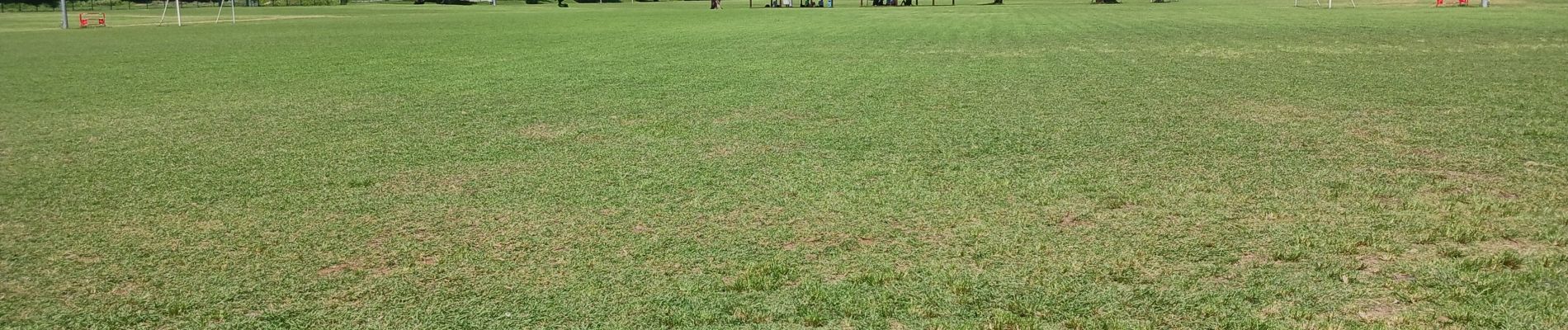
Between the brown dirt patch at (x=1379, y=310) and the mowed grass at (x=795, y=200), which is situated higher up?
the mowed grass at (x=795, y=200)

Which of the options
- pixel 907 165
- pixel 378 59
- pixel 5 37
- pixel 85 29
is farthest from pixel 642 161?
pixel 85 29

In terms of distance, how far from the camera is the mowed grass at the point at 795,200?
12.6 ft

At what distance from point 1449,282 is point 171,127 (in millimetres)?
8376

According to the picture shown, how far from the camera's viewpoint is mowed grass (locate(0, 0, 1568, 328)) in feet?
12.6

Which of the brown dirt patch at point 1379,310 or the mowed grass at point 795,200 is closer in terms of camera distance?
the brown dirt patch at point 1379,310

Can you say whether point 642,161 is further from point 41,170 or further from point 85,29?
point 85,29

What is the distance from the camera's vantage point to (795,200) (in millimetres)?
5535

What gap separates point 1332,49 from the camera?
Answer: 16781 mm

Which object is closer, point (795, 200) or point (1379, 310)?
point (1379, 310)

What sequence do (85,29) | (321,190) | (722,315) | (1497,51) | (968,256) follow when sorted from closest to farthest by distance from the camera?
1. (722,315)
2. (968,256)
3. (321,190)
4. (1497,51)
5. (85,29)

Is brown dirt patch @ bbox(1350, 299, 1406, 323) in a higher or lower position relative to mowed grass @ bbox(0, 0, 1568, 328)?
lower

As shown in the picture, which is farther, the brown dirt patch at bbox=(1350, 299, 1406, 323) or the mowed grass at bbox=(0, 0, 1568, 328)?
the mowed grass at bbox=(0, 0, 1568, 328)

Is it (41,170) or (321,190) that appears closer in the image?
(321,190)

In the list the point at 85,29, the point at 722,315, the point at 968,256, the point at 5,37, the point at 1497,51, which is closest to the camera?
the point at 722,315
